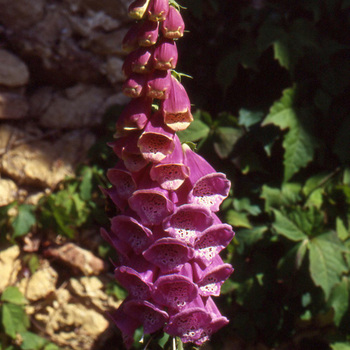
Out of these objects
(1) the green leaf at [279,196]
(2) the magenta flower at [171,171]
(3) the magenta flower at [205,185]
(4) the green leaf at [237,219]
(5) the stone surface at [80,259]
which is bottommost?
(5) the stone surface at [80,259]

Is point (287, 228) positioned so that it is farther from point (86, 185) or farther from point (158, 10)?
point (158, 10)

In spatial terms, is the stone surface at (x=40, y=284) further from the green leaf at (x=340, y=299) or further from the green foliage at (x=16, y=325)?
the green leaf at (x=340, y=299)

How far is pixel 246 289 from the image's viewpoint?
2.48 m

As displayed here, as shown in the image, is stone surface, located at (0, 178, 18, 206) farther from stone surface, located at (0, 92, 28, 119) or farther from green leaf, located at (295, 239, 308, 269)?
green leaf, located at (295, 239, 308, 269)

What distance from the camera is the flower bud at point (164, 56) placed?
114cm

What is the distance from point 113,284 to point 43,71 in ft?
4.35

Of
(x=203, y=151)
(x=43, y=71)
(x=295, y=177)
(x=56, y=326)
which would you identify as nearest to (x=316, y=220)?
(x=295, y=177)

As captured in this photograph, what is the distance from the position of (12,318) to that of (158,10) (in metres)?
2.06

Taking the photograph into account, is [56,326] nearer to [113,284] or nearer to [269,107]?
[113,284]

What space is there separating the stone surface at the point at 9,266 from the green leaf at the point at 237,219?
1233 mm

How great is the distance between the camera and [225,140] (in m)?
2.42

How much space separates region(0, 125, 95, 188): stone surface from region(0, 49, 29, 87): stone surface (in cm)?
26

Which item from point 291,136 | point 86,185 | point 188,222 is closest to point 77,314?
point 86,185

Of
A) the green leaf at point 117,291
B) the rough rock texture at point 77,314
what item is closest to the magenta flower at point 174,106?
the green leaf at point 117,291
